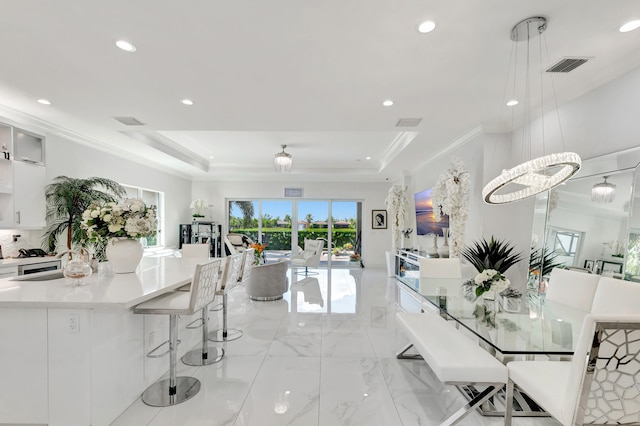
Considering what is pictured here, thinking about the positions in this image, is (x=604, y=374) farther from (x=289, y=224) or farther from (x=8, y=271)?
(x=289, y=224)

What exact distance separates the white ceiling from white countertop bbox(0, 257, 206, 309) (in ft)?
6.01

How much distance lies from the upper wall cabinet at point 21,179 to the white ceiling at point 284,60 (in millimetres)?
298

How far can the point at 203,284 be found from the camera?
2.38 metres

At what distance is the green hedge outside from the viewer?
9617mm

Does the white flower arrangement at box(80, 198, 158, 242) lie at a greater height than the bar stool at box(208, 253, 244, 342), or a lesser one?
greater

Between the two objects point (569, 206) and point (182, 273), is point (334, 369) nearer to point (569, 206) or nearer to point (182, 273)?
point (182, 273)

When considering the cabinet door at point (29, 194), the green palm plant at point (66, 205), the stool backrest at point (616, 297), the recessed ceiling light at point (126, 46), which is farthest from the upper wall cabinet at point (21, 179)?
the stool backrest at point (616, 297)

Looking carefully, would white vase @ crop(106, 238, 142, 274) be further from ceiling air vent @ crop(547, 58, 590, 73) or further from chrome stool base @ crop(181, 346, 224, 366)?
ceiling air vent @ crop(547, 58, 590, 73)

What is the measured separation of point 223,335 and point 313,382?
140 centimetres

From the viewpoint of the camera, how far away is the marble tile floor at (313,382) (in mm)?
2137

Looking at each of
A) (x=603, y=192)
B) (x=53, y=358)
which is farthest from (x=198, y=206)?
(x=603, y=192)

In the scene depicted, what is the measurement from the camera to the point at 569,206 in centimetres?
331

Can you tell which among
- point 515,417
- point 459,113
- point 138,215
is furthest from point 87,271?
point 459,113

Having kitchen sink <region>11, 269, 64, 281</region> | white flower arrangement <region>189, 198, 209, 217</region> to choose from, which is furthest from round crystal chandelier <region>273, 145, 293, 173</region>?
kitchen sink <region>11, 269, 64, 281</region>
